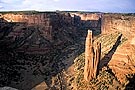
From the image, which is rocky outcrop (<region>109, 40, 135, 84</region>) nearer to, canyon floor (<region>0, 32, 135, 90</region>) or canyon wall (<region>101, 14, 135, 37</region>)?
canyon floor (<region>0, 32, 135, 90</region>)

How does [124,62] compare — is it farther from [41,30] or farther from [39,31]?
[41,30]

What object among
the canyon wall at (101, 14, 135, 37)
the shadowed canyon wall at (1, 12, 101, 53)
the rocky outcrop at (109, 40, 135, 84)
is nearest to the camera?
the rocky outcrop at (109, 40, 135, 84)

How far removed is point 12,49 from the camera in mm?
113625

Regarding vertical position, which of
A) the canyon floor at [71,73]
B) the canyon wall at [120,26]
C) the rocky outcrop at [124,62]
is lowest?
the canyon floor at [71,73]

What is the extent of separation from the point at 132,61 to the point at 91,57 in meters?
10.5

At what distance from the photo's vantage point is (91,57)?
2953 inches

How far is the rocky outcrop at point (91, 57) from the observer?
7431 cm

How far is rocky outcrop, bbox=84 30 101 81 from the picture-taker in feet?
244

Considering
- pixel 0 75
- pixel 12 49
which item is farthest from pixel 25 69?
pixel 12 49

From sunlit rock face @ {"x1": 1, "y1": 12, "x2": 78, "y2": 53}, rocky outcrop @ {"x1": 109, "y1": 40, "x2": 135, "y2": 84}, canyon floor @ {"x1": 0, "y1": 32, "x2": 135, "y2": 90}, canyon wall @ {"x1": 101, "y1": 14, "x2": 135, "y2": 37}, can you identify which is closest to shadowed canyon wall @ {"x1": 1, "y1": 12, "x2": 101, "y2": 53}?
sunlit rock face @ {"x1": 1, "y1": 12, "x2": 78, "y2": 53}

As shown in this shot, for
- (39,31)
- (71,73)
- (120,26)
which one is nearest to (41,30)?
(39,31)

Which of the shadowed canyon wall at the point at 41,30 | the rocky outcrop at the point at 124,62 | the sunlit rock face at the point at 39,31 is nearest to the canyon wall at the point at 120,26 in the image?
the sunlit rock face at the point at 39,31

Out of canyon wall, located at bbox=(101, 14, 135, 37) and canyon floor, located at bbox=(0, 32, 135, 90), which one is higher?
canyon wall, located at bbox=(101, 14, 135, 37)

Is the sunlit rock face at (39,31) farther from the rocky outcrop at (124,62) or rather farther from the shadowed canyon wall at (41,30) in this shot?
the rocky outcrop at (124,62)
